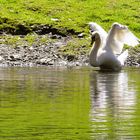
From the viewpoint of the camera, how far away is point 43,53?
3538cm

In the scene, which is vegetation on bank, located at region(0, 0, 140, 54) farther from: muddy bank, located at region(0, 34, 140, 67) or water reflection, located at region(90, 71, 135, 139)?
water reflection, located at region(90, 71, 135, 139)

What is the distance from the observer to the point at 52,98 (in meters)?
17.0

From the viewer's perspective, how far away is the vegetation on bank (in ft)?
135

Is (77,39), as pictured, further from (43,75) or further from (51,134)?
(51,134)

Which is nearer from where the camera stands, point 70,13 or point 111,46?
point 111,46

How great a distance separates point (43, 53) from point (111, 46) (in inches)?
232

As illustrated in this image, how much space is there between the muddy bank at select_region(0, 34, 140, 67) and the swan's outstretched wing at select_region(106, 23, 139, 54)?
3.43 m

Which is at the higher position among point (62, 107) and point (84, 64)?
point (62, 107)

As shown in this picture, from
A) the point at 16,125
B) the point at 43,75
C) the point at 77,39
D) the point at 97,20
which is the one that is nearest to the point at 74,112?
the point at 16,125

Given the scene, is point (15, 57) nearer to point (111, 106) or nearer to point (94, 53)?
point (94, 53)

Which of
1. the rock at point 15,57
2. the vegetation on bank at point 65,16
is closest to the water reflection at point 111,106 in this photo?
the rock at point 15,57

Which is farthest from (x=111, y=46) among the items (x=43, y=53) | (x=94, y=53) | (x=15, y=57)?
(x=43, y=53)

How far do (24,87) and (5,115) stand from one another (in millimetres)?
6182

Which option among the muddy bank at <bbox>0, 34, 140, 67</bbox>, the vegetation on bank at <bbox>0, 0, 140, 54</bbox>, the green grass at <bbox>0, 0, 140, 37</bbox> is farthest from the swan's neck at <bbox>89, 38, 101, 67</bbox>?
the green grass at <bbox>0, 0, 140, 37</bbox>
